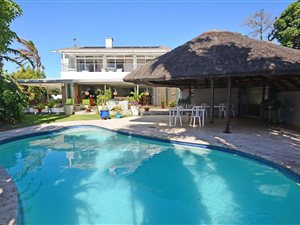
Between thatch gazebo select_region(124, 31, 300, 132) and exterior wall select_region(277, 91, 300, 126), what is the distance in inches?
20.6

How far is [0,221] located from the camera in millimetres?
3486

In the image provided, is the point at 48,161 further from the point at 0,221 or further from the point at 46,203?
the point at 0,221

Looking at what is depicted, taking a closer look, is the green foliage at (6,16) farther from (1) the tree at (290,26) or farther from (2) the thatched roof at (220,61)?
(1) the tree at (290,26)

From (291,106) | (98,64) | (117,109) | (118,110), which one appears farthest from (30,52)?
(291,106)

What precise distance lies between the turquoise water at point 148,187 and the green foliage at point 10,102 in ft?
16.6

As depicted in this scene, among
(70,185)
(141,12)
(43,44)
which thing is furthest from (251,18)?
(70,185)

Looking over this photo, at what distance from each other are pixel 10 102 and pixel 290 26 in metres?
29.1

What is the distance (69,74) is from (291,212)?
26.2m

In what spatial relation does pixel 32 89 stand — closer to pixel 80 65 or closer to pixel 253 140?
pixel 80 65

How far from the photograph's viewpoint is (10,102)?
1350 cm

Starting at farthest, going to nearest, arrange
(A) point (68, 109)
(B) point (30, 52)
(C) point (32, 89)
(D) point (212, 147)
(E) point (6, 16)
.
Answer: (B) point (30, 52), (C) point (32, 89), (A) point (68, 109), (D) point (212, 147), (E) point (6, 16)

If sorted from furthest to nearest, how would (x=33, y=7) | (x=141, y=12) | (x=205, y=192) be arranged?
(x=141, y=12)
(x=33, y=7)
(x=205, y=192)

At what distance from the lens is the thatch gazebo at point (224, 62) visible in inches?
349

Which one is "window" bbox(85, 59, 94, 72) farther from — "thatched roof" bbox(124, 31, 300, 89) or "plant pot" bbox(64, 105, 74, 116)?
"thatched roof" bbox(124, 31, 300, 89)
